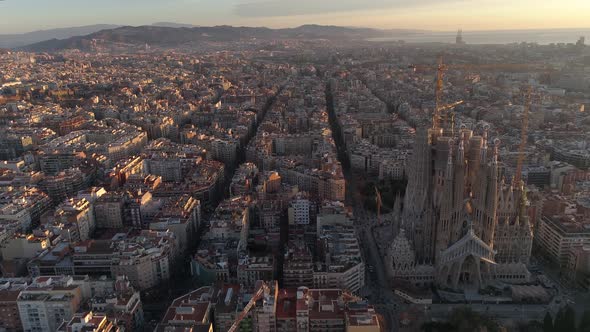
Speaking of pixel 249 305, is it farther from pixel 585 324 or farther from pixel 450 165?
pixel 585 324

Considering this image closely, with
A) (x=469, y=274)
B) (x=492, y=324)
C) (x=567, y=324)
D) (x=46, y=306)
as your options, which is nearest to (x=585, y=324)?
(x=567, y=324)

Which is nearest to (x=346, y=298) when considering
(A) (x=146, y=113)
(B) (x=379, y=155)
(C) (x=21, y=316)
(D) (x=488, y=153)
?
(D) (x=488, y=153)

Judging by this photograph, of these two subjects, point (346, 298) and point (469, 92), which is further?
point (469, 92)

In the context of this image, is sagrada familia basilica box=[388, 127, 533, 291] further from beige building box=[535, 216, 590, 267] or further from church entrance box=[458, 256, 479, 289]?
beige building box=[535, 216, 590, 267]

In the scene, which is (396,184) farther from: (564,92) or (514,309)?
(564,92)

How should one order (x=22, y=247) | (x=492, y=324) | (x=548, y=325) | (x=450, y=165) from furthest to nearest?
(x=22, y=247) → (x=450, y=165) → (x=492, y=324) → (x=548, y=325)

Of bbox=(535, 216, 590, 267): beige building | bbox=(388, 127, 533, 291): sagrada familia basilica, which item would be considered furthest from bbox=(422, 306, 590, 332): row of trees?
bbox=(535, 216, 590, 267): beige building
